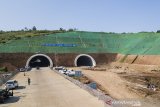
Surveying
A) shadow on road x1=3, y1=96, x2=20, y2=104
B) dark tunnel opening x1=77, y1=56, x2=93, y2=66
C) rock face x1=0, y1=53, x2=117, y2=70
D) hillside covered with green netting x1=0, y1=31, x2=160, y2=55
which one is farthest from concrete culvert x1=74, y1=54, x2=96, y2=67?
shadow on road x1=3, y1=96, x2=20, y2=104

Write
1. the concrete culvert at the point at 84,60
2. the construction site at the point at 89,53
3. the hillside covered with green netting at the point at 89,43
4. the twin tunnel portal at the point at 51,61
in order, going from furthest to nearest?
the concrete culvert at the point at 84,60
the twin tunnel portal at the point at 51,61
the hillside covered with green netting at the point at 89,43
the construction site at the point at 89,53

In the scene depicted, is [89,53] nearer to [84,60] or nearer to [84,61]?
[84,60]

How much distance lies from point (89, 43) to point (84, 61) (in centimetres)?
704

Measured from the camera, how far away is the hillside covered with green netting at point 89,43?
10358 centimetres

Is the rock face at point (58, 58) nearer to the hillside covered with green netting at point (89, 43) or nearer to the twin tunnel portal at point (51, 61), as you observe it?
the twin tunnel portal at point (51, 61)

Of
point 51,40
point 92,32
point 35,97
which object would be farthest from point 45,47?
point 35,97

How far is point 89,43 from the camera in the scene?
115688 millimetres

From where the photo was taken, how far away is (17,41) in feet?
356

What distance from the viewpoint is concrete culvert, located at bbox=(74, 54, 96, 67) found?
105812 millimetres

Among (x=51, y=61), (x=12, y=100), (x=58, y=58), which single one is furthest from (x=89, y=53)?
(x=12, y=100)

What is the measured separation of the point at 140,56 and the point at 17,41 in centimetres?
4222

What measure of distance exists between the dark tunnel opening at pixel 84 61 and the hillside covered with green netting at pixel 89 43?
3.52 metres

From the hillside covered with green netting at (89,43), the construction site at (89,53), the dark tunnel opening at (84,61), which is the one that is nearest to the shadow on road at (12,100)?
the construction site at (89,53)

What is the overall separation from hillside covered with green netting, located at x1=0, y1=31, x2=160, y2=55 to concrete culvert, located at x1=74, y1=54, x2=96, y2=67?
226 centimetres
